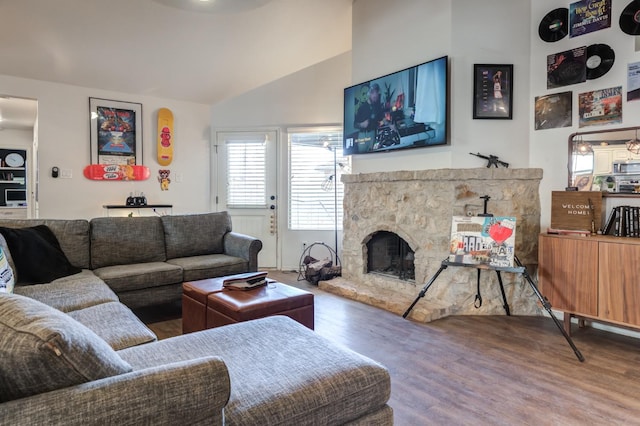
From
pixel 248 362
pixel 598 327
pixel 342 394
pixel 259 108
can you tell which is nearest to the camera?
pixel 342 394

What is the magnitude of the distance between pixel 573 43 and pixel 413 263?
2.38 metres

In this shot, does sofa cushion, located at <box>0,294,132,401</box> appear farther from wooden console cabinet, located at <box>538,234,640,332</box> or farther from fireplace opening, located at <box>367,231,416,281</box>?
fireplace opening, located at <box>367,231,416,281</box>

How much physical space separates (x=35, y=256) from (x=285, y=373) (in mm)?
2455

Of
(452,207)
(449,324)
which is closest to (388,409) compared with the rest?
(449,324)

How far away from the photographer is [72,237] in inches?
128

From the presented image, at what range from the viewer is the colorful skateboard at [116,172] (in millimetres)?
4717

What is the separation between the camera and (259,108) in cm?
555

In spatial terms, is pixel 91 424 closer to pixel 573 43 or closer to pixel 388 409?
pixel 388 409

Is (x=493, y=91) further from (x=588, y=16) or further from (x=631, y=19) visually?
(x=631, y=19)

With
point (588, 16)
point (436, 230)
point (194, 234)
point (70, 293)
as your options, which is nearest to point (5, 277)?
point (70, 293)

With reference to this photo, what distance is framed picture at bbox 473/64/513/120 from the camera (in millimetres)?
3545

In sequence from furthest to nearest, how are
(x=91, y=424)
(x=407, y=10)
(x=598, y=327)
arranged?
(x=407, y=10), (x=598, y=327), (x=91, y=424)

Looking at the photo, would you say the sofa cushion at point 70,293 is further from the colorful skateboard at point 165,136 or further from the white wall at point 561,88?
the white wall at point 561,88

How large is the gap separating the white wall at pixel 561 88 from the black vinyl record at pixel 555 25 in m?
0.04
